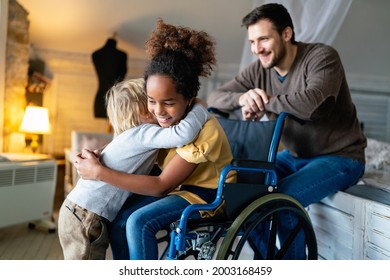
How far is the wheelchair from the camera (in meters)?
1.07

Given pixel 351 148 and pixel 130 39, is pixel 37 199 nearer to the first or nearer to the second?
pixel 130 39

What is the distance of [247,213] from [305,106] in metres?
0.43

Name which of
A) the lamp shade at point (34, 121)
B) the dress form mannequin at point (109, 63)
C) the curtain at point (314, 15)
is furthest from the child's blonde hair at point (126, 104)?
the dress form mannequin at point (109, 63)

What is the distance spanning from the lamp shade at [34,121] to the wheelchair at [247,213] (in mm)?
1790

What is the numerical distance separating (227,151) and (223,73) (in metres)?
2.27

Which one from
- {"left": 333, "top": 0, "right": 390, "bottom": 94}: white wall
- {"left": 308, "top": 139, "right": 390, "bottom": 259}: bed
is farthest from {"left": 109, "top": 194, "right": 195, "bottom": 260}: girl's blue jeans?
{"left": 333, "top": 0, "right": 390, "bottom": 94}: white wall

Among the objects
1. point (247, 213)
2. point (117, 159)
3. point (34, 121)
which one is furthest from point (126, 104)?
point (34, 121)

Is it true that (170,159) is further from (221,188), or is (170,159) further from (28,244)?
(28,244)

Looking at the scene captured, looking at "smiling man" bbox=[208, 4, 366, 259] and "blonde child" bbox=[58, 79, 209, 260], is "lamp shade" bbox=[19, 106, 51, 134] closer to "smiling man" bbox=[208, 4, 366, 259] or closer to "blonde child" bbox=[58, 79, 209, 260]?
"smiling man" bbox=[208, 4, 366, 259]

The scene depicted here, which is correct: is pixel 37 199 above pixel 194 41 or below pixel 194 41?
below

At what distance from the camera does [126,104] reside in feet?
3.83

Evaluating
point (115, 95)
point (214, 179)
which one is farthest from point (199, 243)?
point (115, 95)

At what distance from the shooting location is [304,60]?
58.1 inches

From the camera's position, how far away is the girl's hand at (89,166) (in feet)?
3.65
